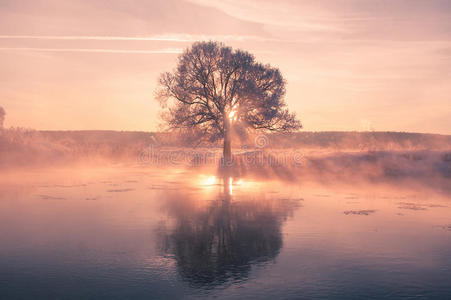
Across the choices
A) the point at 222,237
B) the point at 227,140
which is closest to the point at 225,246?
the point at 222,237

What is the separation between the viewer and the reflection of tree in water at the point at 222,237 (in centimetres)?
716

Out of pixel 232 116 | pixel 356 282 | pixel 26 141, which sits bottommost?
pixel 356 282

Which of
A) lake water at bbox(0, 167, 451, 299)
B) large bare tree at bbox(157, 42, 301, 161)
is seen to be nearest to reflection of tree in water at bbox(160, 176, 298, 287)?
lake water at bbox(0, 167, 451, 299)

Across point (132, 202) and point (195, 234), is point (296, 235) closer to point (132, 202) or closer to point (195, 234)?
point (195, 234)

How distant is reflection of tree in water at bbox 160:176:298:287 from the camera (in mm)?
7160

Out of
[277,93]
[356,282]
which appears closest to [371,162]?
[277,93]

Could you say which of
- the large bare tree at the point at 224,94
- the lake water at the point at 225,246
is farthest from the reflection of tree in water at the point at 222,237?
the large bare tree at the point at 224,94

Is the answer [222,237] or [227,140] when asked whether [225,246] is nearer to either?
[222,237]

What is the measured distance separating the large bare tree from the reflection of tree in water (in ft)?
72.1

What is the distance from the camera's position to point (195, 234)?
9883 millimetres

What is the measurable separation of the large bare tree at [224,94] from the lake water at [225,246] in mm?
20304

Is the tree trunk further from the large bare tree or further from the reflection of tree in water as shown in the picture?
the reflection of tree in water

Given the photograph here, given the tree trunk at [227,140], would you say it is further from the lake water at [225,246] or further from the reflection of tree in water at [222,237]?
the reflection of tree in water at [222,237]

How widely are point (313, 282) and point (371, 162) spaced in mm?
24624
